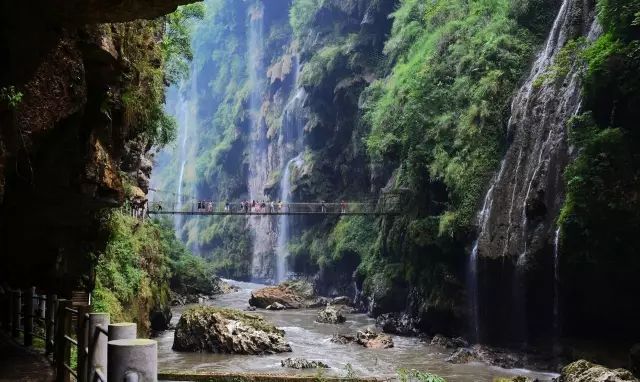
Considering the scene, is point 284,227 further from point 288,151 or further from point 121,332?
point 121,332

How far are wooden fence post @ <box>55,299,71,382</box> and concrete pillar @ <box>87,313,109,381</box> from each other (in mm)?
1202

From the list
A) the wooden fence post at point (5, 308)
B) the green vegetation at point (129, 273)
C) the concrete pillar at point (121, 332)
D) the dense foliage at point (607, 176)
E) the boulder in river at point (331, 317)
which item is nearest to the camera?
the concrete pillar at point (121, 332)

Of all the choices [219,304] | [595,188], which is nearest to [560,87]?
[595,188]

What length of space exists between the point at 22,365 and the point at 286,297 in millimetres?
22801

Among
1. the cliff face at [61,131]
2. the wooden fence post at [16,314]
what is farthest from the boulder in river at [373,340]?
the wooden fence post at [16,314]

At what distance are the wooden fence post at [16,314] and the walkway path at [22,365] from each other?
0.54 m

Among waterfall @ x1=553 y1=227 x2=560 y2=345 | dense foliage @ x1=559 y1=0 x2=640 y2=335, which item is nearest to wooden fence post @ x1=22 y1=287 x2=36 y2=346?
dense foliage @ x1=559 y1=0 x2=640 y2=335

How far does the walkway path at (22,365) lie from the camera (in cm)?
554

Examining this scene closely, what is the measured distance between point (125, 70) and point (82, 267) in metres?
4.19

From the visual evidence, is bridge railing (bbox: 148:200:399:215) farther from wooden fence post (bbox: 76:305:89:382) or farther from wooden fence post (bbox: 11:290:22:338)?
wooden fence post (bbox: 76:305:89:382)

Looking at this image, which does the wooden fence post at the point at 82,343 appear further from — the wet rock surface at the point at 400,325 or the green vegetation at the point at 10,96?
the wet rock surface at the point at 400,325

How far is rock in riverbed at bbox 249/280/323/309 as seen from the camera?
27625 millimetres

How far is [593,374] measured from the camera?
374 inches

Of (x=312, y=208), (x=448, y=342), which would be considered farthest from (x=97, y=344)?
(x=312, y=208)
